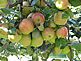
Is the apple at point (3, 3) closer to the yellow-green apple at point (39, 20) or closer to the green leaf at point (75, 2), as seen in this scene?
the yellow-green apple at point (39, 20)

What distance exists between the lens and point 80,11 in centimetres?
182

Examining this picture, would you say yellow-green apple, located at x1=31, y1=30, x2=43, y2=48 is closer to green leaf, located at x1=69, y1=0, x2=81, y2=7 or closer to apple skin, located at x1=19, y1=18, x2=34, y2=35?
apple skin, located at x1=19, y1=18, x2=34, y2=35

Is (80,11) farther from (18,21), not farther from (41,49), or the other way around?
(18,21)

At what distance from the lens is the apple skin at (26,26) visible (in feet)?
3.79

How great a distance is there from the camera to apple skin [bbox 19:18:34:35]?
1.15 metres

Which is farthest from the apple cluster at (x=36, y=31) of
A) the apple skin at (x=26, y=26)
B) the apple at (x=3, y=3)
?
the apple at (x=3, y=3)

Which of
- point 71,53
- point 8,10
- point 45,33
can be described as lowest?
point 71,53

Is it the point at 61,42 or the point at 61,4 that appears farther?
the point at 61,42

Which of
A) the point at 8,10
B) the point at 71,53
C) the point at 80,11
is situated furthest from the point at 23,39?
the point at 80,11

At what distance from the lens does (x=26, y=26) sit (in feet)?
3.83

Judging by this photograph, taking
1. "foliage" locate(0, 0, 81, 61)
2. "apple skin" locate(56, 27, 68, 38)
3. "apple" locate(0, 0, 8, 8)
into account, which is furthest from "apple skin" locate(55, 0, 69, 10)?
"apple" locate(0, 0, 8, 8)

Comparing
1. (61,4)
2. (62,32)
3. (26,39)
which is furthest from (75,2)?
(26,39)

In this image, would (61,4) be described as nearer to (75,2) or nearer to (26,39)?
(75,2)

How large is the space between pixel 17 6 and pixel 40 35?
21 cm
